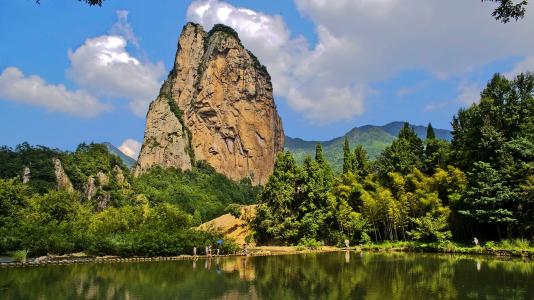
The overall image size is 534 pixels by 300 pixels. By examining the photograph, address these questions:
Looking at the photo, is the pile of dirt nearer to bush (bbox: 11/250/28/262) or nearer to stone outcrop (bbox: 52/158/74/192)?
bush (bbox: 11/250/28/262)

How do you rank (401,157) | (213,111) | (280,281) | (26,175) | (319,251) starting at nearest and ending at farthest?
1. (280,281)
2. (319,251)
3. (401,157)
4. (26,175)
5. (213,111)

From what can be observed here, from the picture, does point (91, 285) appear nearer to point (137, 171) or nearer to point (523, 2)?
point (523, 2)

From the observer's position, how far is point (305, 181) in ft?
131

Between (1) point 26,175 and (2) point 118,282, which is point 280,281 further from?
(1) point 26,175

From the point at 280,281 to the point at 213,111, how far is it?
4135 inches

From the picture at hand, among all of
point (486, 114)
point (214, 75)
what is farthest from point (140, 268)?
point (214, 75)

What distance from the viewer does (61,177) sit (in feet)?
229

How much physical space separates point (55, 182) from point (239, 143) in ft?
209

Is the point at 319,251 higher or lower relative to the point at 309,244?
lower

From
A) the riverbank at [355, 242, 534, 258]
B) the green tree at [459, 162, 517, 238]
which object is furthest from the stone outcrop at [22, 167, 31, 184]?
the green tree at [459, 162, 517, 238]

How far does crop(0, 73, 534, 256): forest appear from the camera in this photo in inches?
1120

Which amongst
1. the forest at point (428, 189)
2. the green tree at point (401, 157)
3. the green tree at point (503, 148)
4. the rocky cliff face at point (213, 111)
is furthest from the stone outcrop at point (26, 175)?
the green tree at point (503, 148)

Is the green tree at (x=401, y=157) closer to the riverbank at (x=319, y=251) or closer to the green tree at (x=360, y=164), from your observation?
the green tree at (x=360, y=164)

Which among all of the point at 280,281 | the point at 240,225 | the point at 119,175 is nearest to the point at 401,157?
the point at 240,225
